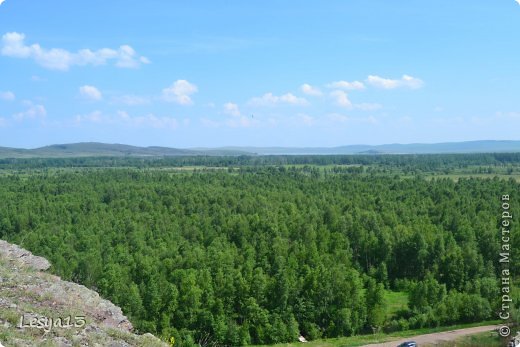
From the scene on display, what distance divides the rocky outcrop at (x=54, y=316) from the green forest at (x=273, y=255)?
49.2ft

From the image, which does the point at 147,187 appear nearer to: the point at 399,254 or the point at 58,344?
the point at 399,254

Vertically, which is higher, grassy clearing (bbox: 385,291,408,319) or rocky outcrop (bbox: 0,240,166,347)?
rocky outcrop (bbox: 0,240,166,347)

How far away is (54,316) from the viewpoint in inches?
636

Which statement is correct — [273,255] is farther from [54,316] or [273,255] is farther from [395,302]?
[54,316]

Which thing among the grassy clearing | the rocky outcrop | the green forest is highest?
the rocky outcrop

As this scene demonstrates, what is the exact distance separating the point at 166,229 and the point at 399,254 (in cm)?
3018

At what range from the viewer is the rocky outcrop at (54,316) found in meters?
14.4

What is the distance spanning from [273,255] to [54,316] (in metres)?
37.9

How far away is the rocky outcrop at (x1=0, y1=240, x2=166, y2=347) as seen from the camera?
14.4m

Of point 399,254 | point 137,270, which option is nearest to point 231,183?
point 399,254

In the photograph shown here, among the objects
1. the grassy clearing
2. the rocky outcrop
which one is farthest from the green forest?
the rocky outcrop

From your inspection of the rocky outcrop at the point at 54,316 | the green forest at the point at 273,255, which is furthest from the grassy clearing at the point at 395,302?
the rocky outcrop at the point at 54,316

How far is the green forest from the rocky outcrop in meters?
15.0

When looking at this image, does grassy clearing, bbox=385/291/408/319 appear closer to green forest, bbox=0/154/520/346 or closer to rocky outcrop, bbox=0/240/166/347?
green forest, bbox=0/154/520/346
